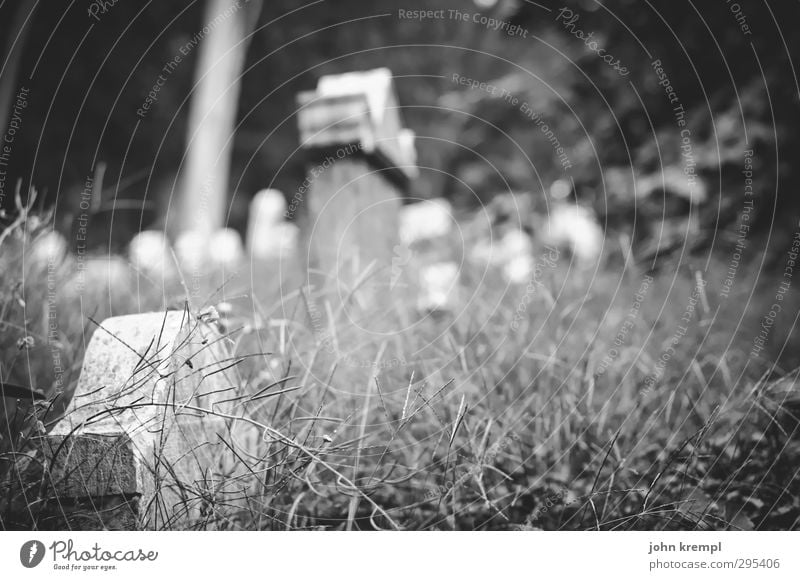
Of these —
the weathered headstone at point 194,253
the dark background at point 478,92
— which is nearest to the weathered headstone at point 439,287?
the dark background at point 478,92

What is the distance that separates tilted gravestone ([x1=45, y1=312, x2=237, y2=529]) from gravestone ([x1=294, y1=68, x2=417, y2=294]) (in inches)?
50.8

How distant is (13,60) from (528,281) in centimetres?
523

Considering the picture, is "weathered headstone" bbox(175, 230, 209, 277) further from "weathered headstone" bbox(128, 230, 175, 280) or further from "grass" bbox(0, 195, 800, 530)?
"grass" bbox(0, 195, 800, 530)

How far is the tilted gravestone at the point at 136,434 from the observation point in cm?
105

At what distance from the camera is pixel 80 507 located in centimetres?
107

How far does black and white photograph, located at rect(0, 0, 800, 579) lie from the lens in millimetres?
1140

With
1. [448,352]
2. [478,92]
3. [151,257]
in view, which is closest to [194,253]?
[151,257]

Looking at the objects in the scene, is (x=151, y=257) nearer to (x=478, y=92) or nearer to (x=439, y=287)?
(x=439, y=287)

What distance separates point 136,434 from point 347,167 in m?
1.84

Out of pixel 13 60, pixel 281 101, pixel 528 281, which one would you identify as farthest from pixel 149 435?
pixel 281 101

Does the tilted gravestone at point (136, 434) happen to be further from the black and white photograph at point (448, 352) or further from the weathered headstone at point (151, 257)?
the weathered headstone at point (151, 257)

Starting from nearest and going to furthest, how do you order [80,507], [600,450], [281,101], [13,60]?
[80,507], [600,450], [13,60], [281,101]
